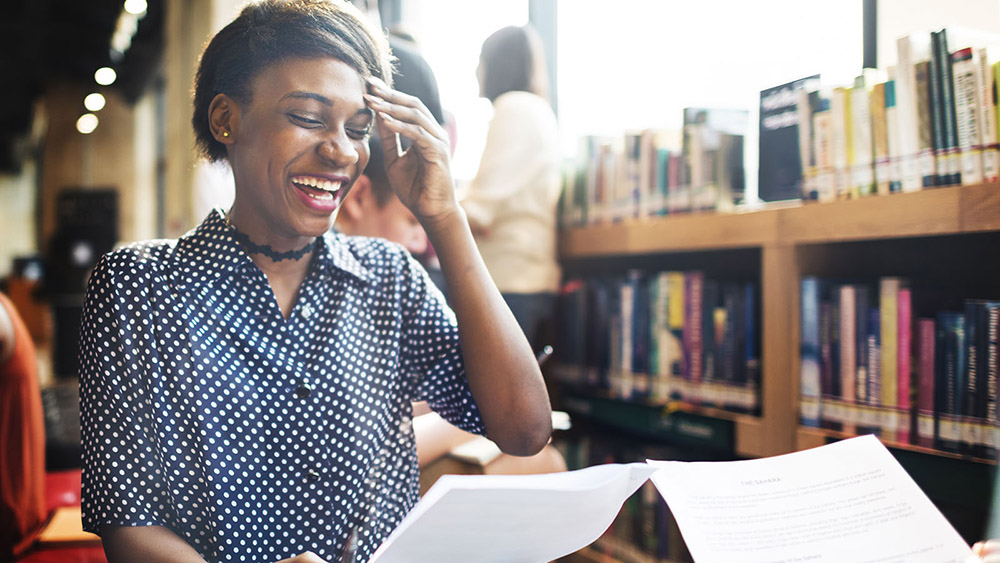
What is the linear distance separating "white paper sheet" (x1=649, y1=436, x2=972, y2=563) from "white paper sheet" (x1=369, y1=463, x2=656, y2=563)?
0.22 ft

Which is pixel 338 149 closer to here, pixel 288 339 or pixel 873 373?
pixel 288 339

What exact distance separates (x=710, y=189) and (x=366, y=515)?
1.42 metres

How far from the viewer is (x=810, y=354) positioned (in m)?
1.66

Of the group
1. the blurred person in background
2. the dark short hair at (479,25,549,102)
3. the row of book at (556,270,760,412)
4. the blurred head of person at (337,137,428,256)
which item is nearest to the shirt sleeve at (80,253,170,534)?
the blurred person in background

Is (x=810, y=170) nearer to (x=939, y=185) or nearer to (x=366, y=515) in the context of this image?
(x=939, y=185)

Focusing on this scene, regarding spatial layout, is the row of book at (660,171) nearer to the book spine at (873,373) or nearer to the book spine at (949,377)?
the book spine at (873,373)

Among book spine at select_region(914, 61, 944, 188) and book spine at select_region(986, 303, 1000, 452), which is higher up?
book spine at select_region(914, 61, 944, 188)

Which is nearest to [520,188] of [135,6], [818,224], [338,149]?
[818,224]

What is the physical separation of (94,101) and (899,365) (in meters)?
13.2

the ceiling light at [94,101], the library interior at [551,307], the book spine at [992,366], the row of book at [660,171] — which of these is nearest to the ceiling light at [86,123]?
the ceiling light at [94,101]

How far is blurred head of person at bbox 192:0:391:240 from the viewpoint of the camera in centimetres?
91

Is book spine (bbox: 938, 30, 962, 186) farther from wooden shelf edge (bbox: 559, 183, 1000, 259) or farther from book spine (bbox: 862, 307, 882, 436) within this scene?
book spine (bbox: 862, 307, 882, 436)

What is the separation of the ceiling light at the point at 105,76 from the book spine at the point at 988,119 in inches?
469

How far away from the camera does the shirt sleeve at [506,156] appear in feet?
7.30
